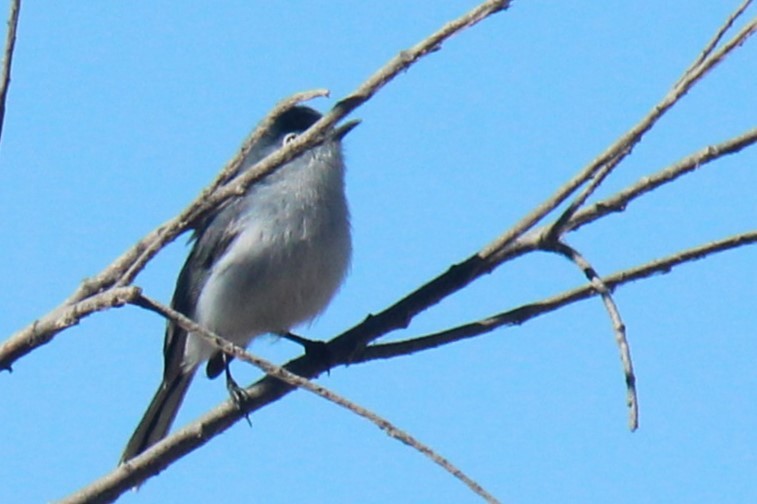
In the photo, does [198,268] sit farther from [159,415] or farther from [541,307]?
[541,307]

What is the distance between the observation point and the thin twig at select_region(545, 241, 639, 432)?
2.27 meters

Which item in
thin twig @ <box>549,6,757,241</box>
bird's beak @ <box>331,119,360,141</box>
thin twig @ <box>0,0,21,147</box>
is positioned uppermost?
bird's beak @ <box>331,119,360,141</box>

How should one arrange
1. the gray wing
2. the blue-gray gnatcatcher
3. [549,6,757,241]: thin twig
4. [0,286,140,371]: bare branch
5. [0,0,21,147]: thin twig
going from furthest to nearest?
the gray wing → the blue-gray gnatcatcher → [549,6,757,241]: thin twig → [0,0,21,147]: thin twig → [0,286,140,371]: bare branch

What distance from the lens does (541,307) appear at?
2.65 metres

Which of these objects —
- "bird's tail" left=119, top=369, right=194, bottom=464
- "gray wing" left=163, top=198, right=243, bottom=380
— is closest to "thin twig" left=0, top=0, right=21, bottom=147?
"bird's tail" left=119, top=369, right=194, bottom=464

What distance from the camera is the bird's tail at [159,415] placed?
5305 mm

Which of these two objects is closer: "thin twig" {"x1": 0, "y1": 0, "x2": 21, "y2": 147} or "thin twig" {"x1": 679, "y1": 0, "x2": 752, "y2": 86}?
"thin twig" {"x1": 0, "y1": 0, "x2": 21, "y2": 147}

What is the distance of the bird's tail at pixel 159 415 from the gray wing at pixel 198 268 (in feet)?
0.17

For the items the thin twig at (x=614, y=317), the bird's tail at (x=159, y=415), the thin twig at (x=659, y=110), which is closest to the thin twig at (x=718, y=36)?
the thin twig at (x=659, y=110)

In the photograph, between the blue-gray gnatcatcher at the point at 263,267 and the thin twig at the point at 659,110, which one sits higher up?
the blue-gray gnatcatcher at the point at 263,267

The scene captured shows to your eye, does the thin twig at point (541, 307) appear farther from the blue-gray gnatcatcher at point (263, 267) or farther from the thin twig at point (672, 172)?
the blue-gray gnatcatcher at point (263, 267)

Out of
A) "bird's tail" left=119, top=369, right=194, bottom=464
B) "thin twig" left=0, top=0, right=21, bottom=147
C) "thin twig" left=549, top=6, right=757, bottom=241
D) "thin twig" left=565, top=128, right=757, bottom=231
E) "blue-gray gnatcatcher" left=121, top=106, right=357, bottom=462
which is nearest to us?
"thin twig" left=0, top=0, right=21, bottom=147

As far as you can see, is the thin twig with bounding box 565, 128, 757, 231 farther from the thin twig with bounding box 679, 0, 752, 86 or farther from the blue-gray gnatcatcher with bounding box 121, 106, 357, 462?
the blue-gray gnatcatcher with bounding box 121, 106, 357, 462

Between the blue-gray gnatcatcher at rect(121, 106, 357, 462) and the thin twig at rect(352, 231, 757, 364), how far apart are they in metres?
2.68
